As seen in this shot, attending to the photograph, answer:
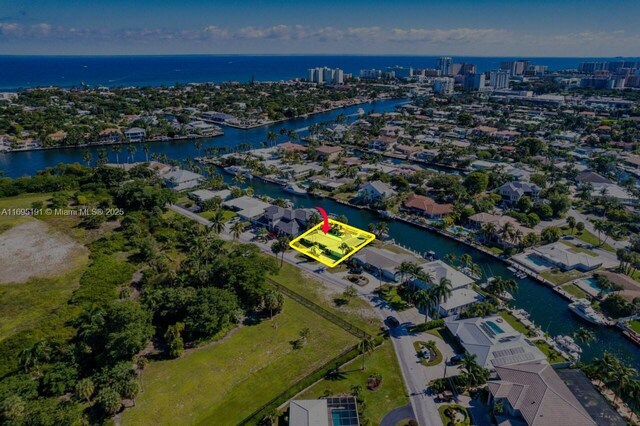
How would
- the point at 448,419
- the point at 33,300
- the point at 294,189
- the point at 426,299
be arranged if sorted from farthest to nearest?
the point at 294,189 → the point at 33,300 → the point at 426,299 → the point at 448,419

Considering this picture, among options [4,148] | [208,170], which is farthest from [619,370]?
[4,148]

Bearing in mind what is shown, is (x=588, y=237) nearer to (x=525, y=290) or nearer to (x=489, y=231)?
(x=489, y=231)

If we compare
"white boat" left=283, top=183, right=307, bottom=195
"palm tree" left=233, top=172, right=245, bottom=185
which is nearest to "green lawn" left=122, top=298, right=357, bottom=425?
"white boat" left=283, top=183, right=307, bottom=195

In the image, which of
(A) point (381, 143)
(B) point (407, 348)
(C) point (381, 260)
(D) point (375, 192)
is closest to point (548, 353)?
(B) point (407, 348)

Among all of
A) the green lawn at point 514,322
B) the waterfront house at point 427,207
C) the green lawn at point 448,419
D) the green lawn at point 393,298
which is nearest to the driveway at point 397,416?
the green lawn at point 448,419

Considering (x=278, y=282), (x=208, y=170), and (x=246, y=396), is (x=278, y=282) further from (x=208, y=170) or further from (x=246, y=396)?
(x=208, y=170)
